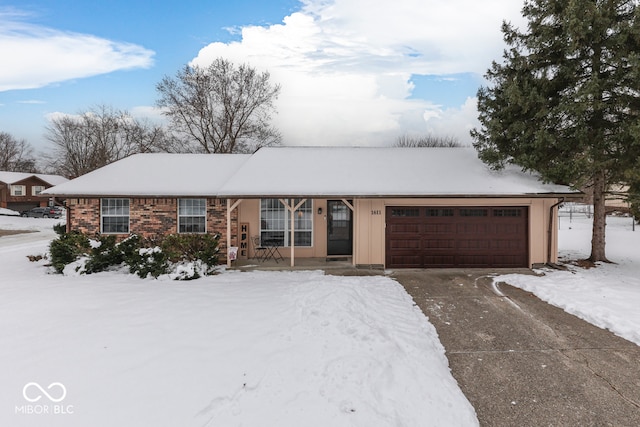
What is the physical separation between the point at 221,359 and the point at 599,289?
9271 mm

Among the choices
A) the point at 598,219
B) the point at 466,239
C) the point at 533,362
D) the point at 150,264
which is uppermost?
the point at 598,219

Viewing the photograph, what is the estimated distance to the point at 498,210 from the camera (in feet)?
34.9

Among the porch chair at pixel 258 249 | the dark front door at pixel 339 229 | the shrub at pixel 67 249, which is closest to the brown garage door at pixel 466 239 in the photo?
the dark front door at pixel 339 229

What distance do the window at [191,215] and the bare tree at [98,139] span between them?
78.0ft

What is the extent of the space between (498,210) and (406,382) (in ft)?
28.2

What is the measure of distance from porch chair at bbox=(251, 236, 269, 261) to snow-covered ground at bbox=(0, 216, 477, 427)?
369cm

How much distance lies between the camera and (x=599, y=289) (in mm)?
7867

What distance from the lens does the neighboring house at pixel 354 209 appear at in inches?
404

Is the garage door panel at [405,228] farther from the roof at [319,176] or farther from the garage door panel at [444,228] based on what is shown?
the roof at [319,176]

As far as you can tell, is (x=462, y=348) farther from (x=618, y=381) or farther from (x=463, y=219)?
(x=463, y=219)

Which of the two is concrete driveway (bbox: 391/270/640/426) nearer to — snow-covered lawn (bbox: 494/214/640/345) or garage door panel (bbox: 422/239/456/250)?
snow-covered lawn (bbox: 494/214/640/345)

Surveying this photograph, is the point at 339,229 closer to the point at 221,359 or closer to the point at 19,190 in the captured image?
the point at 221,359

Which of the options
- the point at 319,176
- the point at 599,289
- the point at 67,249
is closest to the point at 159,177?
the point at 67,249

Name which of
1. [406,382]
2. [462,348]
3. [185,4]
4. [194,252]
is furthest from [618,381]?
[185,4]
